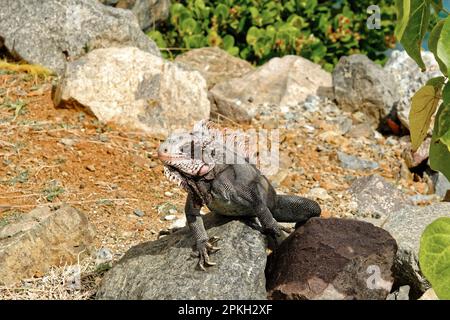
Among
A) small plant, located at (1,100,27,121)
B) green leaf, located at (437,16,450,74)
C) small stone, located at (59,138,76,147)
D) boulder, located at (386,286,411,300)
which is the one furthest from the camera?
small plant, located at (1,100,27,121)

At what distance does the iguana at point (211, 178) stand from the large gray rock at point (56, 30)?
444cm

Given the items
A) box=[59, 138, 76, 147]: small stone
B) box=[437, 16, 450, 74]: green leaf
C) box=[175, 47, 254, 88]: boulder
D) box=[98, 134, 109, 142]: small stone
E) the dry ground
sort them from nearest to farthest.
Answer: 1. box=[437, 16, 450, 74]: green leaf
2. the dry ground
3. box=[59, 138, 76, 147]: small stone
4. box=[98, 134, 109, 142]: small stone
5. box=[175, 47, 254, 88]: boulder

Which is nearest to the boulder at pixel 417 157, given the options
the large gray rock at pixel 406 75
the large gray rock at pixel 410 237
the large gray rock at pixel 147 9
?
the large gray rock at pixel 406 75

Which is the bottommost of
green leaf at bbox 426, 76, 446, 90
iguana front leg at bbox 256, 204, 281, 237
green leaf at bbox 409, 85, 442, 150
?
iguana front leg at bbox 256, 204, 281, 237

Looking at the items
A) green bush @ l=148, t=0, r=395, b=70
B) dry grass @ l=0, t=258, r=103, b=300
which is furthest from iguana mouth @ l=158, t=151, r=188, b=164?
green bush @ l=148, t=0, r=395, b=70

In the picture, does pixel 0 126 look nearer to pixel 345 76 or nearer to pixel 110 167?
pixel 110 167

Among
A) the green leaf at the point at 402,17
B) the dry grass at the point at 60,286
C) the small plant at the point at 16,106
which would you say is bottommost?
the small plant at the point at 16,106

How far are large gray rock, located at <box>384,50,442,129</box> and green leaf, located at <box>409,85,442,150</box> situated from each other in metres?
4.95

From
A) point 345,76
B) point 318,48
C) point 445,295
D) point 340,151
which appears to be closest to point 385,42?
point 318,48

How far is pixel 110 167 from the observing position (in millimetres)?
6898

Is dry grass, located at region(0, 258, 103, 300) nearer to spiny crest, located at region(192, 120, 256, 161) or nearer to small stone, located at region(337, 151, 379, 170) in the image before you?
spiny crest, located at region(192, 120, 256, 161)

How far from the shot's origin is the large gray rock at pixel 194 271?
4098mm

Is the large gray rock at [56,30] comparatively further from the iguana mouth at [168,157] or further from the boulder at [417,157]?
the iguana mouth at [168,157]

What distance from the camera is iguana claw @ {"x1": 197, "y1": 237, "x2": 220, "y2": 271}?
4.23 meters
